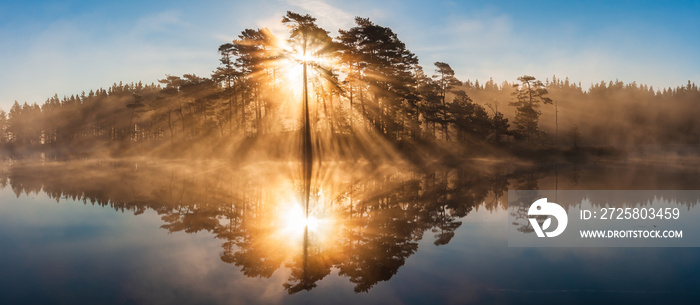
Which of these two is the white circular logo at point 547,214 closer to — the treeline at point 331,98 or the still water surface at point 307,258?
the still water surface at point 307,258

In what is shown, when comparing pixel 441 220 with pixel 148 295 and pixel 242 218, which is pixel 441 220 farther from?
pixel 148 295

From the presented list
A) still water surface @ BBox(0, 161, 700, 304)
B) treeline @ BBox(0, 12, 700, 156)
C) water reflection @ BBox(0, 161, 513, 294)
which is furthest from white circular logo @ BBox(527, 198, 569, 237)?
treeline @ BBox(0, 12, 700, 156)

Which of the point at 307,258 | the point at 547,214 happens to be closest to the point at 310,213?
the point at 307,258

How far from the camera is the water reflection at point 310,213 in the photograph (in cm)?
796

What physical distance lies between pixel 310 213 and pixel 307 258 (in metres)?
4.76

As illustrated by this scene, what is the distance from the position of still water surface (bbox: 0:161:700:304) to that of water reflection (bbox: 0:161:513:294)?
0.07 m

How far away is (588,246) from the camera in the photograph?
9211 millimetres

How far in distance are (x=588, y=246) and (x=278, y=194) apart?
37.9 feet

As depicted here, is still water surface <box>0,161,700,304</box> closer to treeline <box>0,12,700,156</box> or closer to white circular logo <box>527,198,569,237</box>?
white circular logo <box>527,198,569,237</box>

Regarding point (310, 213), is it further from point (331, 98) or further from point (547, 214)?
point (331, 98)

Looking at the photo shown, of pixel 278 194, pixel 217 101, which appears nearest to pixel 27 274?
pixel 278 194

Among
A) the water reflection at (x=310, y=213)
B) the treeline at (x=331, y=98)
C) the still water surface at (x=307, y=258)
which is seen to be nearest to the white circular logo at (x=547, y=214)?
the still water surface at (x=307, y=258)

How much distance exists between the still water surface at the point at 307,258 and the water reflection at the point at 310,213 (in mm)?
67

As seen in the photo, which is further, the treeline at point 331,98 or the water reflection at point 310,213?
the treeline at point 331,98
